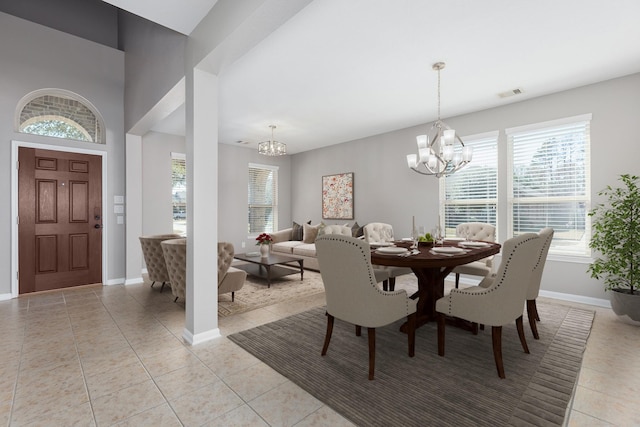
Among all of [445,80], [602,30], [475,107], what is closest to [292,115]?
[445,80]

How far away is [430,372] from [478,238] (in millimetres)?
2252

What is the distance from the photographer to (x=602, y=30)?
101 inches

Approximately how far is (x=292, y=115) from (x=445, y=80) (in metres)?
2.37

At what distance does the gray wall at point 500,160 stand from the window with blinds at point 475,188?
13cm

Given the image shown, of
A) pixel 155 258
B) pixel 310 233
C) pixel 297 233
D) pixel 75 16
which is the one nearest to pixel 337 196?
pixel 310 233

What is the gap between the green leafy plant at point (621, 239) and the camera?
3078mm

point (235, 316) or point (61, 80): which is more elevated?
point (61, 80)

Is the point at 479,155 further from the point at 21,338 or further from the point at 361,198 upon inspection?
the point at 21,338

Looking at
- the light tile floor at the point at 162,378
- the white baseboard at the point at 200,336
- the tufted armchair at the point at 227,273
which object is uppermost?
the tufted armchair at the point at 227,273

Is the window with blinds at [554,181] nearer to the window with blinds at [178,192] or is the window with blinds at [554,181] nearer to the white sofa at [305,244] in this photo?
the white sofa at [305,244]

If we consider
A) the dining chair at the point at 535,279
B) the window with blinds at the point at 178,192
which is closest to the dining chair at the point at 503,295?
the dining chair at the point at 535,279

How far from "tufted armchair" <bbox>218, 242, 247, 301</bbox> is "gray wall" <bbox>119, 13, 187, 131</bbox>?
184 cm

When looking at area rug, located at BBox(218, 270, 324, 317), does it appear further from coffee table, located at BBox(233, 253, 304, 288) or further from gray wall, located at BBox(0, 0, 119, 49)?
gray wall, located at BBox(0, 0, 119, 49)

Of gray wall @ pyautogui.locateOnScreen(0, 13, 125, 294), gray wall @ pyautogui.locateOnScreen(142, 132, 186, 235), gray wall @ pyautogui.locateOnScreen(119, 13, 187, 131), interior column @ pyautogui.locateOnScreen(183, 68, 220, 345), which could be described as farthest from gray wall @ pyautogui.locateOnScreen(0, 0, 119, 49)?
interior column @ pyautogui.locateOnScreen(183, 68, 220, 345)
